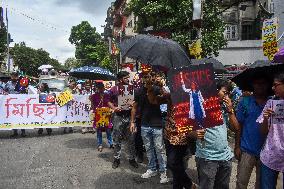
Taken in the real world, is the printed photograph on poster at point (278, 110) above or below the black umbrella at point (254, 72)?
below

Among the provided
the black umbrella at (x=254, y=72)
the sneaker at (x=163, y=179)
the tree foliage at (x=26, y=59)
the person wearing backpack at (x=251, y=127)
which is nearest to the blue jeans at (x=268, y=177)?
the person wearing backpack at (x=251, y=127)

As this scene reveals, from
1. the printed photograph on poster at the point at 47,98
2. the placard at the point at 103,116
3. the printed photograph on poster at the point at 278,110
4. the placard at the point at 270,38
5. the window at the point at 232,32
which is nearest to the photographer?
the printed photograph on poster at the point at 278,110

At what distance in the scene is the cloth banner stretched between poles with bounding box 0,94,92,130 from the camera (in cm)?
1244

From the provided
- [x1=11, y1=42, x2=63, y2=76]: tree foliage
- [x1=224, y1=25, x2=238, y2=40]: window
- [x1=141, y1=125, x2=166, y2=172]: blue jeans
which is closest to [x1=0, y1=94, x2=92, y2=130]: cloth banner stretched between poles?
[x1=141, y1=125, x2=166, y2=172]: blue jeans

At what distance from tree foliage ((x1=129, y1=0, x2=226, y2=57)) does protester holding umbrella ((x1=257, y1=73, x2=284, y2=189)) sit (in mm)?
17868

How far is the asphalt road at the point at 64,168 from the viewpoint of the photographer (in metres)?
6.84

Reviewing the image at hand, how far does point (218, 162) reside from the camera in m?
4.56

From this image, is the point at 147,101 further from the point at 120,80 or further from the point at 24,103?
the point at 24,103

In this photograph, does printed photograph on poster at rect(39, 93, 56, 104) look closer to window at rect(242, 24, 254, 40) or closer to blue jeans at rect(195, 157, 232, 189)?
blue jeans at rect(195, 157, 232, 189)

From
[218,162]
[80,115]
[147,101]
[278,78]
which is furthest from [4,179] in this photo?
[80,115]

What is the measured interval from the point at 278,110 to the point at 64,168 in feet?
17.0

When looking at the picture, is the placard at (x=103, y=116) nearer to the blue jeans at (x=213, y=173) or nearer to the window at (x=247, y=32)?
the blue jeans at (x=213, y=173)

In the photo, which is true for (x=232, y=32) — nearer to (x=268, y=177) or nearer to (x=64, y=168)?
(x=64, y=168)

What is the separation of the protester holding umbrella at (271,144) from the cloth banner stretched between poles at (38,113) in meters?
9.41
